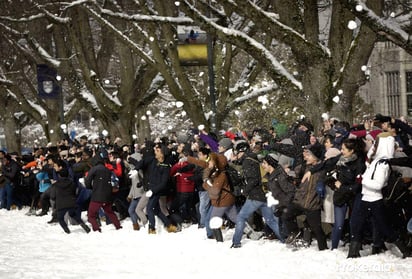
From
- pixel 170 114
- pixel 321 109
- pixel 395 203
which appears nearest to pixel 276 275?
pixel 395 203

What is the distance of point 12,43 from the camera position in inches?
1097

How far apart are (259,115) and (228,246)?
2448cm

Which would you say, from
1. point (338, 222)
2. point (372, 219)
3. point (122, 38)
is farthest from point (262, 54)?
point (122, 38)

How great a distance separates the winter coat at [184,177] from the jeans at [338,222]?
4.44 metres

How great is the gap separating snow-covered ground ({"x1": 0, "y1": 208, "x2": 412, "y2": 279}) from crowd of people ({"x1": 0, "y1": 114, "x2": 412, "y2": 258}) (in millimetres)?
316

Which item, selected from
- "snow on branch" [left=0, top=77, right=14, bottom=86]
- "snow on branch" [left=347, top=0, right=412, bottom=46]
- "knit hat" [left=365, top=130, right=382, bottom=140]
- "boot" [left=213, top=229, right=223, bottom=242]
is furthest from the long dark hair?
"snow on branch" [left=0, top=77, right=14, bottom=86]

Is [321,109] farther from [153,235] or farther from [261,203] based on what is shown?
[153,235]

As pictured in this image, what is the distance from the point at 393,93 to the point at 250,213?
31.1 meters

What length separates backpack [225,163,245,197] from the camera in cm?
1315

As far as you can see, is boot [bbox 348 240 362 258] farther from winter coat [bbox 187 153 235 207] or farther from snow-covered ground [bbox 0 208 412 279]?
winter coat [bbox 187 153 235 207]

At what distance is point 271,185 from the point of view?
11.8 metres

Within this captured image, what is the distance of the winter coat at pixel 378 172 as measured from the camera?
992cm

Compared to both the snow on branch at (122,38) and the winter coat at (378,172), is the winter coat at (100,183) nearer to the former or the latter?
the snow on branch at (122,38)

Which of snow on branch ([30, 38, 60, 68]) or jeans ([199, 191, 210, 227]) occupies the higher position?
snow on branch ([30, 38, 60, 68])
